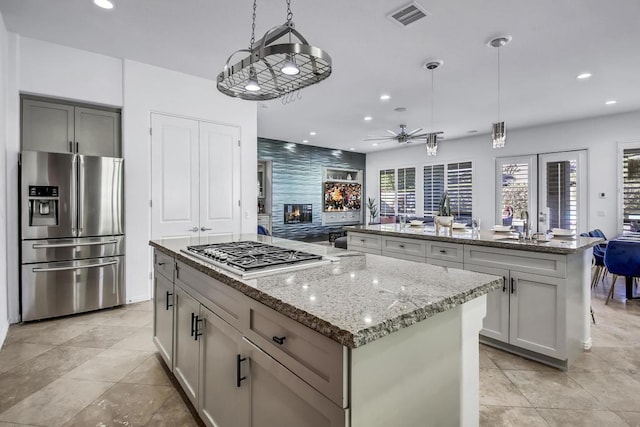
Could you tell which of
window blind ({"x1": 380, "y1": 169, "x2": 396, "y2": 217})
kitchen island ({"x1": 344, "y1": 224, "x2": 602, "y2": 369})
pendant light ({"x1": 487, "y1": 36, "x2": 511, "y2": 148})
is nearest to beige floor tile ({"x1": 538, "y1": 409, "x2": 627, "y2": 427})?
kitchen island ({"x1": 344, "y1": 224, "x2": 602, "y2": 369})

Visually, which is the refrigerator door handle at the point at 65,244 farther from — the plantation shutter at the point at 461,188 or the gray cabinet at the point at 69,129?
the plantation shutter at the point at 461,188

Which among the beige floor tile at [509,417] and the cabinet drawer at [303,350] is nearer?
the cabinet drawer at [303,350]

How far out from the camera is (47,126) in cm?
334

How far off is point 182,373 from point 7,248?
2539mm

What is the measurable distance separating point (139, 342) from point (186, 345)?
1.26 meters

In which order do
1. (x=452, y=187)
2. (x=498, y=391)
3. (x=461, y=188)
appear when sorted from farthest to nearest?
(x=452, y=187)
(x=461, y=188)
(x=498, y=391)

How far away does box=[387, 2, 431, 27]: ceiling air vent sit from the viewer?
2.58m

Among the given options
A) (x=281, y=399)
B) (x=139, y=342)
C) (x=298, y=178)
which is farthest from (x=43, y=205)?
(x=298, y=178)

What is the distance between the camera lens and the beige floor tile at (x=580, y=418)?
5.75 feet

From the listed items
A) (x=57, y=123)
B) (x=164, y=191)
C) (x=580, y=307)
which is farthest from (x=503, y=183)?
(x=57, y=123)

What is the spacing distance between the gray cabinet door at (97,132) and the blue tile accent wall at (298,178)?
14.0 feet

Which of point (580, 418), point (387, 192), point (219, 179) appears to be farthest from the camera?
point (387, 192)

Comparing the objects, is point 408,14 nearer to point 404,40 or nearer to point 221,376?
point 404,40

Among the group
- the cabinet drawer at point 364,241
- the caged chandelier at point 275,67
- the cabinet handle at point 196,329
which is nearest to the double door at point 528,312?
the cabinet drawer at point 364,241
